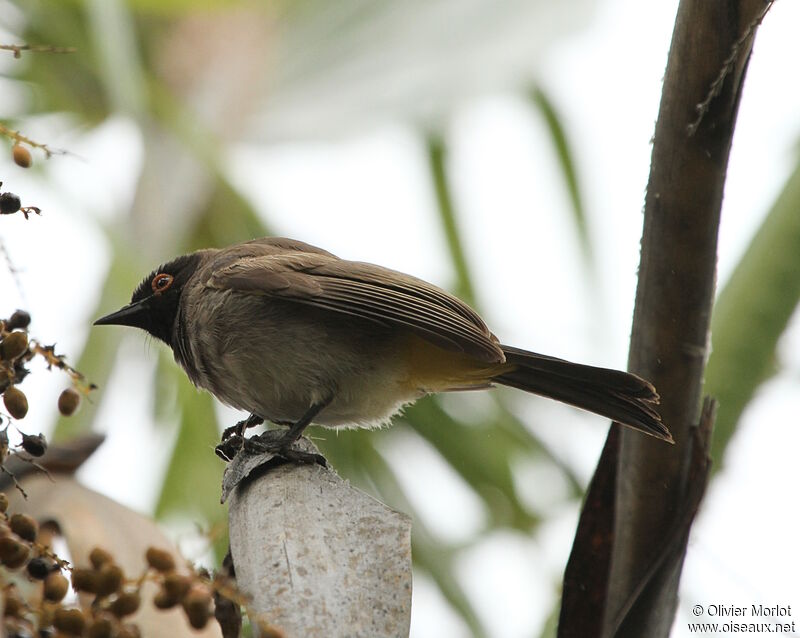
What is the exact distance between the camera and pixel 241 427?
3354 mm

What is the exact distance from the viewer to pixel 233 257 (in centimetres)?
365

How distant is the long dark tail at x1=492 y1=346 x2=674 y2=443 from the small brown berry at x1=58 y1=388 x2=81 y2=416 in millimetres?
1231

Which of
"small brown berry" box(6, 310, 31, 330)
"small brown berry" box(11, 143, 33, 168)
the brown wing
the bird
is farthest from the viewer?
the bird

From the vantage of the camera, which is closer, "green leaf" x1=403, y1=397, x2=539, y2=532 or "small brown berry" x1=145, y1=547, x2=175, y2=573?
"small brown berry" x1=145, y1=547, x2=175, y2=573

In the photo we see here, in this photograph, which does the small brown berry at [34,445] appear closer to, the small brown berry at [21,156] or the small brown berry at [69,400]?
the small brown berry at [69,400]

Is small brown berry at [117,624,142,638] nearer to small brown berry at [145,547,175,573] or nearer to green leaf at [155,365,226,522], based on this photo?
small brown berry at [145,547,175,573]

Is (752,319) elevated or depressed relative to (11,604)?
elevated

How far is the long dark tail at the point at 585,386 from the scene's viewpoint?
2.67 metres

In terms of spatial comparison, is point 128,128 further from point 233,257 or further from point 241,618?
point 241,618

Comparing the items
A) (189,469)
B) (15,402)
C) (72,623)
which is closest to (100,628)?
(72,623)

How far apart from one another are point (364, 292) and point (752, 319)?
1099 mm

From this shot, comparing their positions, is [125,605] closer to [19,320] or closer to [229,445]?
[19,320]

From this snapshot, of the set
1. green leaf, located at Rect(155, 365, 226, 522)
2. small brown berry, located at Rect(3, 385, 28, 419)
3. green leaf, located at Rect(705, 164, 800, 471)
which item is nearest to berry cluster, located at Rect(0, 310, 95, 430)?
small brown berry, located at Rect(3, 385, 28, 419)

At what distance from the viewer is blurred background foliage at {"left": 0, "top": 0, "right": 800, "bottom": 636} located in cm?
284
